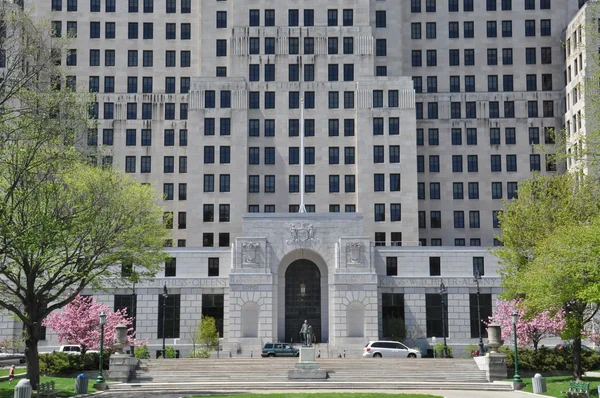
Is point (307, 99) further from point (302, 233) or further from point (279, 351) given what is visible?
point (279, 351)

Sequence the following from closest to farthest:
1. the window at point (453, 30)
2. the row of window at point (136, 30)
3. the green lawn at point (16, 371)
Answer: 1. the green lawn at point (16, 371)
2. the row of window at point (136, 30)
3. the window at point (453, 30)

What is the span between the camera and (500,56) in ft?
309

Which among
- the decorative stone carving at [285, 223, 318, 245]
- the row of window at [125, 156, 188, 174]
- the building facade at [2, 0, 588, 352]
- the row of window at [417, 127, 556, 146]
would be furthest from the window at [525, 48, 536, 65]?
the row of window at [125, 156, 188, 174]

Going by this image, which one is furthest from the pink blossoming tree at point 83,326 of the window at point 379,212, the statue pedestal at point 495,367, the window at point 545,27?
the window at point 545,27

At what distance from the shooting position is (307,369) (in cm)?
5056

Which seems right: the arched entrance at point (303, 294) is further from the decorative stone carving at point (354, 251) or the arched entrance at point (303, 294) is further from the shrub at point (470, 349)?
the shrub at point (470, 349)

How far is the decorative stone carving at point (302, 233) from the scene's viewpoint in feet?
238

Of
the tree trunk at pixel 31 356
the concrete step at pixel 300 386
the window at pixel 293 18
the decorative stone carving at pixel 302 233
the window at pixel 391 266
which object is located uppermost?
the window at pixel 293 18

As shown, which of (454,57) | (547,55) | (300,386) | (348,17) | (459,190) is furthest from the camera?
(454,57)

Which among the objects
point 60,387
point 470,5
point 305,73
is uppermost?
point 470,5

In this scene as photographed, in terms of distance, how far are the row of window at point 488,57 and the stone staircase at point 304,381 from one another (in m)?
48.7

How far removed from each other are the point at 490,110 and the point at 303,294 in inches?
1336

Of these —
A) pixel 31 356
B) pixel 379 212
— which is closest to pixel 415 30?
pixel 379 212

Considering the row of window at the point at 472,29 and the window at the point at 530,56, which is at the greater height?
the row of window at the point at 472,29
